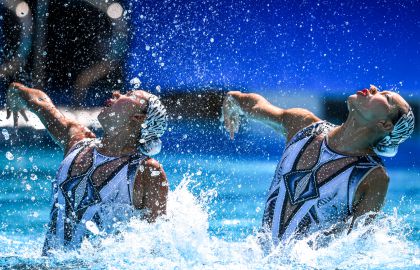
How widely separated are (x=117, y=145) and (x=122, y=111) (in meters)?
0.21

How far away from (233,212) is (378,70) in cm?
513

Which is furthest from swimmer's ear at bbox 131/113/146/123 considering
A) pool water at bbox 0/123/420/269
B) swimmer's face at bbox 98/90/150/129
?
pool water at bbox 0/123/420/269

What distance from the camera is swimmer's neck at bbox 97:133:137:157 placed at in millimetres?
4141

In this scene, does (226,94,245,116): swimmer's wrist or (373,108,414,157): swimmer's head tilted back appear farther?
(226,94,245,116): swimmer's wrist

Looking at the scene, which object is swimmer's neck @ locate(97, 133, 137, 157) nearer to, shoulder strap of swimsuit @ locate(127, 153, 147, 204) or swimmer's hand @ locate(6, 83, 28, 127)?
shoulder strap of swimsuit @ locate(127, 153, 147, 204)

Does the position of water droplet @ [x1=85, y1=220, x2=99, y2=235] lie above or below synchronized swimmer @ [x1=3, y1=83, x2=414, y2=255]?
below

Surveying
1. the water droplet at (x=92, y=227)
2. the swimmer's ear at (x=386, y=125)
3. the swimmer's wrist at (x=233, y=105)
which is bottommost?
the water droplet at (x=92, y=227)

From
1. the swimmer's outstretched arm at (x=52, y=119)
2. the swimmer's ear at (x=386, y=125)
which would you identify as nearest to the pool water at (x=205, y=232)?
the swimmer's ear at (x=386, y=125)

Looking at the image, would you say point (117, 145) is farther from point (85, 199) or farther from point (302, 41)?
point (302, 41)

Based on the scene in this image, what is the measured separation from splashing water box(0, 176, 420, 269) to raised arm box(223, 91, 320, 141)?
0.69 metres

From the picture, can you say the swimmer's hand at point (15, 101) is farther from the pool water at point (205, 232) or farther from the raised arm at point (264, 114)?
the raised arm at point (264, 114)

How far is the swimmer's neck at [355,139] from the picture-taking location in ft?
12.7

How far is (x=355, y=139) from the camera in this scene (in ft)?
12.7

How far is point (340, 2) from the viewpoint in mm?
10781
